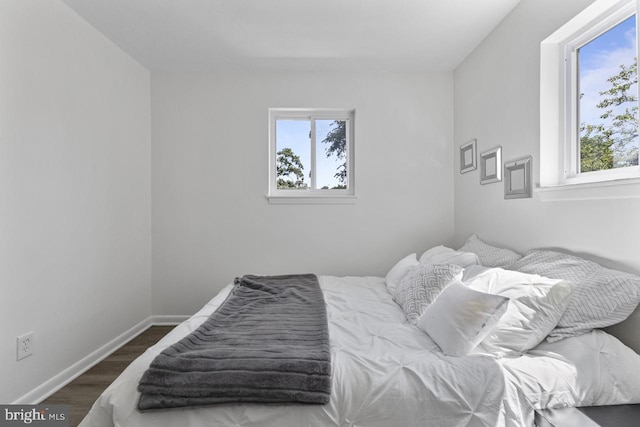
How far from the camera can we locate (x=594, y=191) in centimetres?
160

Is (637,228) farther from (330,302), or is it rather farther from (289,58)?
(289,58)

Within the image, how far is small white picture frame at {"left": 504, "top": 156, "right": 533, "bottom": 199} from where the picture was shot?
2.11 meters

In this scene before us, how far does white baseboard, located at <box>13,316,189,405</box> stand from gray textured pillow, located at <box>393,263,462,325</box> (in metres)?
2.16

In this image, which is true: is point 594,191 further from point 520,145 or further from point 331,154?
point 331,154

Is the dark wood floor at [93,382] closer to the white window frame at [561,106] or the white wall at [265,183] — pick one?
the white wall at [265,183]

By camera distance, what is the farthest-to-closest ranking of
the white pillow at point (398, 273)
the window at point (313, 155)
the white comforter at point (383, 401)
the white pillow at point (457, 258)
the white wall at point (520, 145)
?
the window at point (313, 155) < the white pillow at point (398, 273) < the white pillow at point (457, 258) < the white wall at point (520, 145) < the white comforter at point (383, 401)

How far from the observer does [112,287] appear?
2713 mm

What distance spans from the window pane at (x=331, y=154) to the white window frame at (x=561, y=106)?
5.80 feet

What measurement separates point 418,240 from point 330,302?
149 centimetres

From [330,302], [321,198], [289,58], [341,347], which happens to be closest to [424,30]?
[289,58]

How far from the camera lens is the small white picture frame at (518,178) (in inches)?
83.0

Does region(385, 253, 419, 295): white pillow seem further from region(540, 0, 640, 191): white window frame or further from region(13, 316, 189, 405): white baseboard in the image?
region(13, 316, 189, 405): white baseboard

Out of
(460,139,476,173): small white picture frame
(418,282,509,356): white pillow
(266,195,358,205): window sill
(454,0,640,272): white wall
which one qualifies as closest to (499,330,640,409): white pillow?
(418,282,509,356): white pillow

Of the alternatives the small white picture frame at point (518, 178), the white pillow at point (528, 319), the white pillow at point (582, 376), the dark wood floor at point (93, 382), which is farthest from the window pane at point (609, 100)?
the dark wood floor at point (93, 382)
